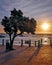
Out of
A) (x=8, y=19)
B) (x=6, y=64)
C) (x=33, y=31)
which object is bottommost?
(x=6, y=64)

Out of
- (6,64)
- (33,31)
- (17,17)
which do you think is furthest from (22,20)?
(6,64)

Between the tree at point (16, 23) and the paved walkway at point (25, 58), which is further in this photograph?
the tree at point (16, 23)

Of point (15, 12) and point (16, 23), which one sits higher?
point (15, 12)

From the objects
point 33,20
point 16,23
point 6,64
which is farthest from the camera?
point 33,20

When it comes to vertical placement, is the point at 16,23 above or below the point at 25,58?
above

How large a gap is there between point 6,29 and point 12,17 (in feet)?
5.16

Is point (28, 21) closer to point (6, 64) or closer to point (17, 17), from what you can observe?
point (17, 17)

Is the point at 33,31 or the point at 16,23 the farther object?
the point at 33,31

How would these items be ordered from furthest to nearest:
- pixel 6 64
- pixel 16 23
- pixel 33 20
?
pixel 33 20
pixel 16 23
pixel 6 64

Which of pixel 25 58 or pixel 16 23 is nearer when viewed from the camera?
pixel 25 58

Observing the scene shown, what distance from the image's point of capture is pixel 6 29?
19688 mm

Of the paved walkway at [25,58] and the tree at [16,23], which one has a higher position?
the tree at [16,23]

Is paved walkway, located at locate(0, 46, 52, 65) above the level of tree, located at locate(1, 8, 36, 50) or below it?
below

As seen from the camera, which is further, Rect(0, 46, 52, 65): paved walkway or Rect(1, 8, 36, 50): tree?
Rect(1, 8, 36, 50): tree
